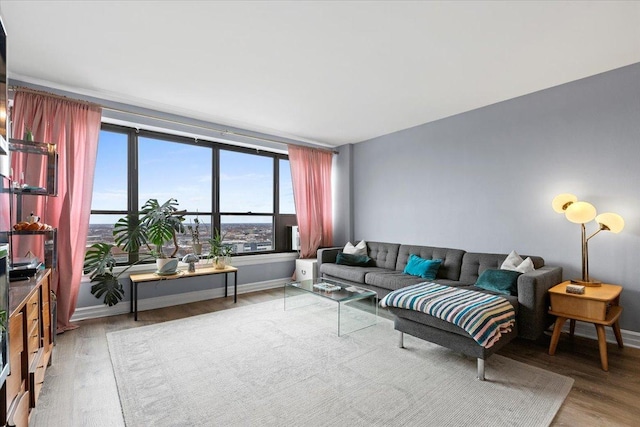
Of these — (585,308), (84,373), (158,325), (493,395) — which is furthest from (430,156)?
(84,373)

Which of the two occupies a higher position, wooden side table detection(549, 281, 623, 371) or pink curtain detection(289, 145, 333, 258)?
pink curtain detection(289, 145, 333, 258)

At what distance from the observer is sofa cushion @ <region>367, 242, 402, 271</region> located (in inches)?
174

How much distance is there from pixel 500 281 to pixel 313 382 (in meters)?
2.04

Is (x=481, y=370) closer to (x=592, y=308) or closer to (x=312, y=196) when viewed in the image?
(x=592, y=308)

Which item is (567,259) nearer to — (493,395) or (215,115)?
(493,395)

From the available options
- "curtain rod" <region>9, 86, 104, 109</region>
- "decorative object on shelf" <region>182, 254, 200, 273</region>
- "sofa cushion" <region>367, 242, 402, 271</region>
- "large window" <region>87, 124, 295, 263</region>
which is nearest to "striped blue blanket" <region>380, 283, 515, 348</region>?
"sofa cushion" <region>367, 242, 402, 271</region>

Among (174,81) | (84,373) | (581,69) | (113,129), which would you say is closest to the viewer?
(84,373)

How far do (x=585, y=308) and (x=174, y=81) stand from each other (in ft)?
13.8

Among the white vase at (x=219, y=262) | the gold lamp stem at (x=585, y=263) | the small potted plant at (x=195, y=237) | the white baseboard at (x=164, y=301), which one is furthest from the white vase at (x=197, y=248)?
the gold lamp stem at (x=585, y=263)

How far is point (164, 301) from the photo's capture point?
3.96 meters

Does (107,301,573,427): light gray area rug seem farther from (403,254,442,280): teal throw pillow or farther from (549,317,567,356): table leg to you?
(403,254,442,280): teal throw pillow

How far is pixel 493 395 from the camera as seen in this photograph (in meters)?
1.99

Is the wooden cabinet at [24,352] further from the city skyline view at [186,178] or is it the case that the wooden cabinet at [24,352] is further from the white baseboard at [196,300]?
the city skyline view at [186,178]

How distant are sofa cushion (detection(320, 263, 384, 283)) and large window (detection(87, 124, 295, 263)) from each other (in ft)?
3.64
